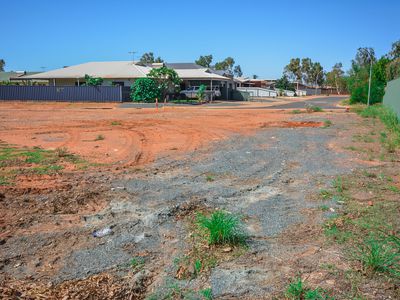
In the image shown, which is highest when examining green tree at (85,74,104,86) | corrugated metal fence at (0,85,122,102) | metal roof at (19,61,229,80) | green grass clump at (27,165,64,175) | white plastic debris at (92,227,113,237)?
metal roof at (19,61,229,80)

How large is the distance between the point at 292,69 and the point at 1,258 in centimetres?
12269

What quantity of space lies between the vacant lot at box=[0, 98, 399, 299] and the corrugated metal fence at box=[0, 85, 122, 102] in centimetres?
3068

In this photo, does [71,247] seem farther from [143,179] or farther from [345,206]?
[345,206]

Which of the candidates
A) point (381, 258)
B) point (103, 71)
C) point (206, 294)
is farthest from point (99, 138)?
point (103, 71)

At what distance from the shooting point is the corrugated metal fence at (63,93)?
42875 mm

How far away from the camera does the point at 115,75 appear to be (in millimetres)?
48125

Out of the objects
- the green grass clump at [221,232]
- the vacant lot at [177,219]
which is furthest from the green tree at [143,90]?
the green grass clump at [221,232]

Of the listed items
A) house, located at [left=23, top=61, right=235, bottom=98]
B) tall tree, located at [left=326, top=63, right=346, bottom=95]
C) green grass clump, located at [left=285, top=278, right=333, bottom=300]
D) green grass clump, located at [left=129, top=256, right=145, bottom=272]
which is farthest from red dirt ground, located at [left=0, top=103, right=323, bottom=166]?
tall tree, located at [left=326, top=63, right=346, bottom=95]

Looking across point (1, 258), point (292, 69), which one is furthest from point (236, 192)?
point (292, 69)

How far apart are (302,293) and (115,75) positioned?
4667 centimetres

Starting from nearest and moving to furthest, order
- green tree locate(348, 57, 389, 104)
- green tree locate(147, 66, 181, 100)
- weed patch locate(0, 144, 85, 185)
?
weed patch locate(0, 144, 85, 185), green tree locate(348, 57, 389, 104), green tree locate(147, 66, 181, 100)

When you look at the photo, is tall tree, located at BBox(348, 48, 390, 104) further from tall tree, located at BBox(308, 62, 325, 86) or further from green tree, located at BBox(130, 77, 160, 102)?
tall tree, located at BBox(308, 62, 325, 86)

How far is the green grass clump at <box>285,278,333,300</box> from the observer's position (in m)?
3.76

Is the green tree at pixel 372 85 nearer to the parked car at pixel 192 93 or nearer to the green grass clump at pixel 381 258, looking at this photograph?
the parked car at pixel 192 93
